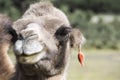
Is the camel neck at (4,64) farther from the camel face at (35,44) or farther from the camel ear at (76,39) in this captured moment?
the camel face at (35,44)

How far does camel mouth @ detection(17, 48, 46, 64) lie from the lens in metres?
3.87

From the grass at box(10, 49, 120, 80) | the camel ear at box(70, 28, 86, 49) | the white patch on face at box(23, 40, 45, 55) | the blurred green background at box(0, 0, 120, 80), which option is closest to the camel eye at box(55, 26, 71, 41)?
the camel ear at box(70, 28, 86, 49)

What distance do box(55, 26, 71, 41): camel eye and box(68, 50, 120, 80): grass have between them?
31.4 ft

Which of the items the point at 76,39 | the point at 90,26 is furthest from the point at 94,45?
the point at 76,39

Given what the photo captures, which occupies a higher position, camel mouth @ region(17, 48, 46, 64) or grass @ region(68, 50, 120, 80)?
camel mouth @ region(17, 48, 46, 64)

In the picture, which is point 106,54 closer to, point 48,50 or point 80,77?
point 80,77

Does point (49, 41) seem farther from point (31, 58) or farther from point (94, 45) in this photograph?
point (94, 45)

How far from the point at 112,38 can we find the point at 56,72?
55.7ft

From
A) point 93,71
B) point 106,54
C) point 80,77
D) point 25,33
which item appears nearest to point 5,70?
point 25,33

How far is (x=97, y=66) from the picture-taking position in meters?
17.2

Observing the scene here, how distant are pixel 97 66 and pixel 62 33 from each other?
13.1 metres

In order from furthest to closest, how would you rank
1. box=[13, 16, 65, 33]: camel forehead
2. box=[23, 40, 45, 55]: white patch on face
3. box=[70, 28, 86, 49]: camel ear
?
box=[70, 28, 86, 49]: camel ear
box=[13, 16, 65, 33]: camel forehead
box=[23, 40, 45, 55]: white patch on face

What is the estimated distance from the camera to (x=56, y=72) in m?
4.27

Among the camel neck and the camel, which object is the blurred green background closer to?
the camel neck
